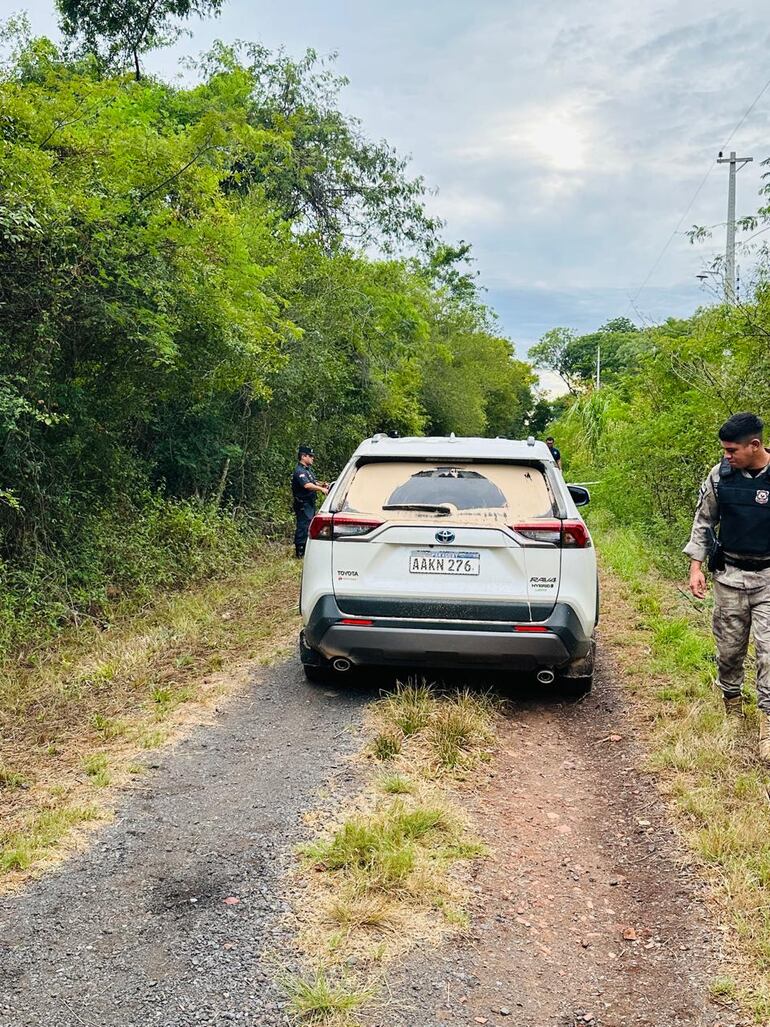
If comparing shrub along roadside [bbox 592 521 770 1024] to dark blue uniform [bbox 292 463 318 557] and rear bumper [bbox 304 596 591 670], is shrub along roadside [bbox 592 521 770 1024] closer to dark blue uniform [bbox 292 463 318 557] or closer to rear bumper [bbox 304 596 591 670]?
rear bumper [bbox 304 596 591 670]

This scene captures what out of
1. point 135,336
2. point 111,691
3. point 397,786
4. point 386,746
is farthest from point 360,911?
point 135,336

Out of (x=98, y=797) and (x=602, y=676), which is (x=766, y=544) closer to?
(x=602, y=676)

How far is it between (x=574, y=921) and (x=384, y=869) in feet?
2.44

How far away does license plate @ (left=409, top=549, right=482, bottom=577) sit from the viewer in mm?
5332

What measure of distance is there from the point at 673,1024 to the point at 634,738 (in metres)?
2.69

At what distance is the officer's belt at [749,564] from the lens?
484 centimetres

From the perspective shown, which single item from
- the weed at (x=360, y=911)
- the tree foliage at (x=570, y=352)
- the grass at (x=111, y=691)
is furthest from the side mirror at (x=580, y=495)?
the tree foliage at (x=570, y=352)

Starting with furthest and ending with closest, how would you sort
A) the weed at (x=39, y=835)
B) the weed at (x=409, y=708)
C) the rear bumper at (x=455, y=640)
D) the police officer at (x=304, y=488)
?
the police officer at (x=304, y=488) < the rear bumper at (x=455, y=640) < the weed at (x=409, y=708) < the weed at (x=39, y=835)

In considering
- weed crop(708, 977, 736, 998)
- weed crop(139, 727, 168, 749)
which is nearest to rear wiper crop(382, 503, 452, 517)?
weed crop(139, 727, 168, 749)

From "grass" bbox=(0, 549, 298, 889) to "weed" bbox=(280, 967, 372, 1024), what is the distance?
4.61 ft

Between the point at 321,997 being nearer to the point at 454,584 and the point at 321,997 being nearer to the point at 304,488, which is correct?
the point at 454,584

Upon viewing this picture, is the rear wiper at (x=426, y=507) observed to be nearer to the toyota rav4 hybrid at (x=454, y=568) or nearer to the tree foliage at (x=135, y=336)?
the toyota rav4 hybrid at (x=454, y=568)

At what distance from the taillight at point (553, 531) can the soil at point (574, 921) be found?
1330mm

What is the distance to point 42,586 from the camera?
827cm
